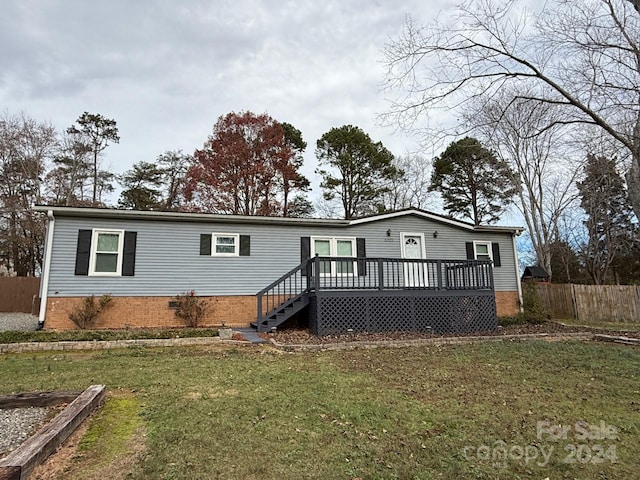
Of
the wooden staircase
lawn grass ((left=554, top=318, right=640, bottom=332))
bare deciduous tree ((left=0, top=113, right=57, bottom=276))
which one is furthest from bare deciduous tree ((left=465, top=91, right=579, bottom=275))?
bare deciduous tree ((left=0, top=113, right=57, bottom=276))

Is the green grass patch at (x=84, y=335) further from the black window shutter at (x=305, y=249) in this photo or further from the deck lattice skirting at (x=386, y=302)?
the black window shutter at (x=305, y=249)

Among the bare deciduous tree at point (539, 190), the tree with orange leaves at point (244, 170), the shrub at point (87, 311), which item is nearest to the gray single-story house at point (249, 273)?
the shrub at point (87, 311)

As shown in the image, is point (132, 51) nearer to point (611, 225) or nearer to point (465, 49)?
point (465, 49)

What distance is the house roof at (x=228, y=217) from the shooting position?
32.5 ft

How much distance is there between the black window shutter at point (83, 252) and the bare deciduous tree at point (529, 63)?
28.9ft

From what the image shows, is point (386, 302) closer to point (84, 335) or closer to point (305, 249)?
point (305, 249)

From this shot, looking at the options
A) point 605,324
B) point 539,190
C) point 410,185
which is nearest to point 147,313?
point 605,324

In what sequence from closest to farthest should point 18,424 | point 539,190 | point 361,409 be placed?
point 18,424, point 361,409, point 539,190

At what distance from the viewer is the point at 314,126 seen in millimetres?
24797

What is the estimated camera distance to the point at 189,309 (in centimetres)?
1053

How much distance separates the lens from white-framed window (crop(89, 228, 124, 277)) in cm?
1011

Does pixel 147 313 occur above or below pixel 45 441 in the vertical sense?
above

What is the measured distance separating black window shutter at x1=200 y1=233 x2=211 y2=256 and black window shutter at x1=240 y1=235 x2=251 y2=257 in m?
0.97

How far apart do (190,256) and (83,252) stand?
2795mm
